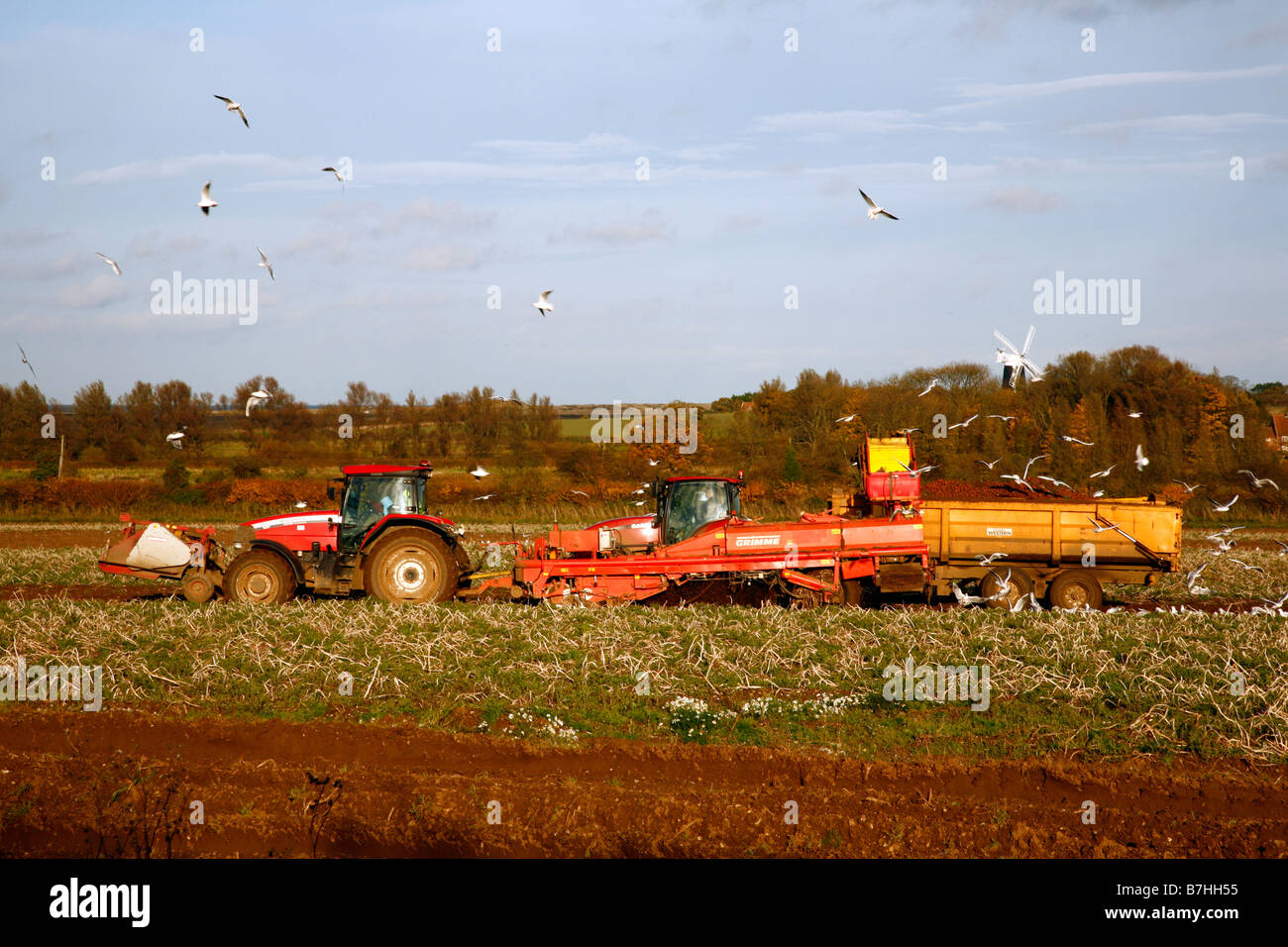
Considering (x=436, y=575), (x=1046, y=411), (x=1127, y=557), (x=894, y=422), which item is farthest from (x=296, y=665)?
(x=1046, y=411)

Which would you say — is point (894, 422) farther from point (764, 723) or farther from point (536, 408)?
point (764, 723)

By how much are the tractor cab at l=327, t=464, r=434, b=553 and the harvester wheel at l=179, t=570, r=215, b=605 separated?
2002 mm

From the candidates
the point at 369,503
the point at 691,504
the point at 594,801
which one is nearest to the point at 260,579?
the point at 369,503

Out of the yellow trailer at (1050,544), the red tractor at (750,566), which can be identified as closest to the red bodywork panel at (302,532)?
the red tractor at (750,566)

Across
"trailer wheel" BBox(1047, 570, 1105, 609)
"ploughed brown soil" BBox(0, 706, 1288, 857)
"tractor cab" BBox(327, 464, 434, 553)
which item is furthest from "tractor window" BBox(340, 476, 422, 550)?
"trailer wheel" BBox(1047, 570, 1105, 609)

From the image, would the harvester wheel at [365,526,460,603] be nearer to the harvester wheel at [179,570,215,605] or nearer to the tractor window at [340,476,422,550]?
the tractor window at [340,476,422,550]

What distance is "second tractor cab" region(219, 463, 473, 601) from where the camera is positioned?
13453 millimetres

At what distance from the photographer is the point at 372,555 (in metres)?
13.5

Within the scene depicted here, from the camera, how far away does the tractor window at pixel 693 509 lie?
14625 mm

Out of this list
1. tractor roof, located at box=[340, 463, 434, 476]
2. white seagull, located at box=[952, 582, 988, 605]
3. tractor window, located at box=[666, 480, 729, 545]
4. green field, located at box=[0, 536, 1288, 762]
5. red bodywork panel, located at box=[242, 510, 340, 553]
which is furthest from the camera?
tractor window, located at box=[666, 480, 729, 545]

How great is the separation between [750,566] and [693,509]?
1577 millimetres

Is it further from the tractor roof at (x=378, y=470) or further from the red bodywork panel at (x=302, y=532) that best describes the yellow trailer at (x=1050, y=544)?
the red bodywork panel at (x=302, y=532)

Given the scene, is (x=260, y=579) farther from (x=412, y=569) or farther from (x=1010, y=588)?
(x=1010, y=588)

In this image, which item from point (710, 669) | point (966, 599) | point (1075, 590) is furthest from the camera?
point (1075, 590)
